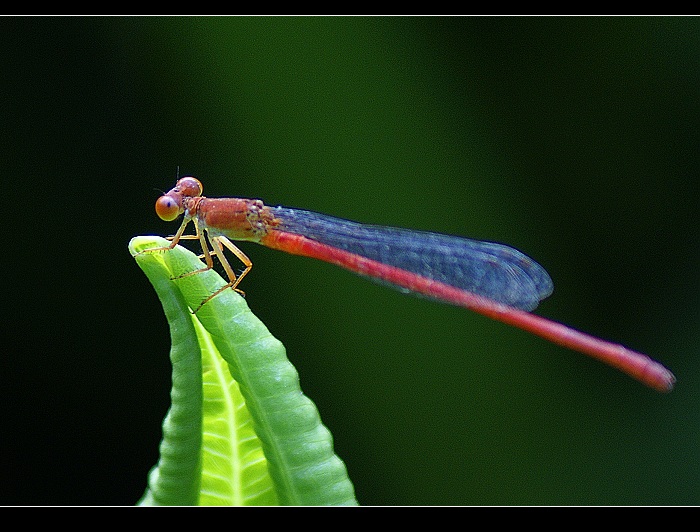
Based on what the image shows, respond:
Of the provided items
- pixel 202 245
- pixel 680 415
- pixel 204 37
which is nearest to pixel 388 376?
pixel 202 245

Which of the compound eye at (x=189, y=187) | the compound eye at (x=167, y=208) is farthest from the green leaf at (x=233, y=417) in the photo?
the compound eye at (x=189, y=187)

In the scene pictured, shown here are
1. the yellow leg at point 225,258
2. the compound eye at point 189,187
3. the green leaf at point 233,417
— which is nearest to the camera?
the green leaf at point 233,417

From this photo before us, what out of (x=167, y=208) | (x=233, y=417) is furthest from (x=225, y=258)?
(x=233, y=417)

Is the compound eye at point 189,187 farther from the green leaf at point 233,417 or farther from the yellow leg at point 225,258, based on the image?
the green leaf at point 233,417

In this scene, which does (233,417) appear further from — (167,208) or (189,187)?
(189,187)

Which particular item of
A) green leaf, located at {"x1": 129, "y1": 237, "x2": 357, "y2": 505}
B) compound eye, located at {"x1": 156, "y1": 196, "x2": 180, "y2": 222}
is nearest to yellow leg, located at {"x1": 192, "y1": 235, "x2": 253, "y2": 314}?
compound eye, located at {"x1": 156, "y1": 196, "x2": 180, "y2": 222}

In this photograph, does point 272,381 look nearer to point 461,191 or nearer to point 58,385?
point 461,191
